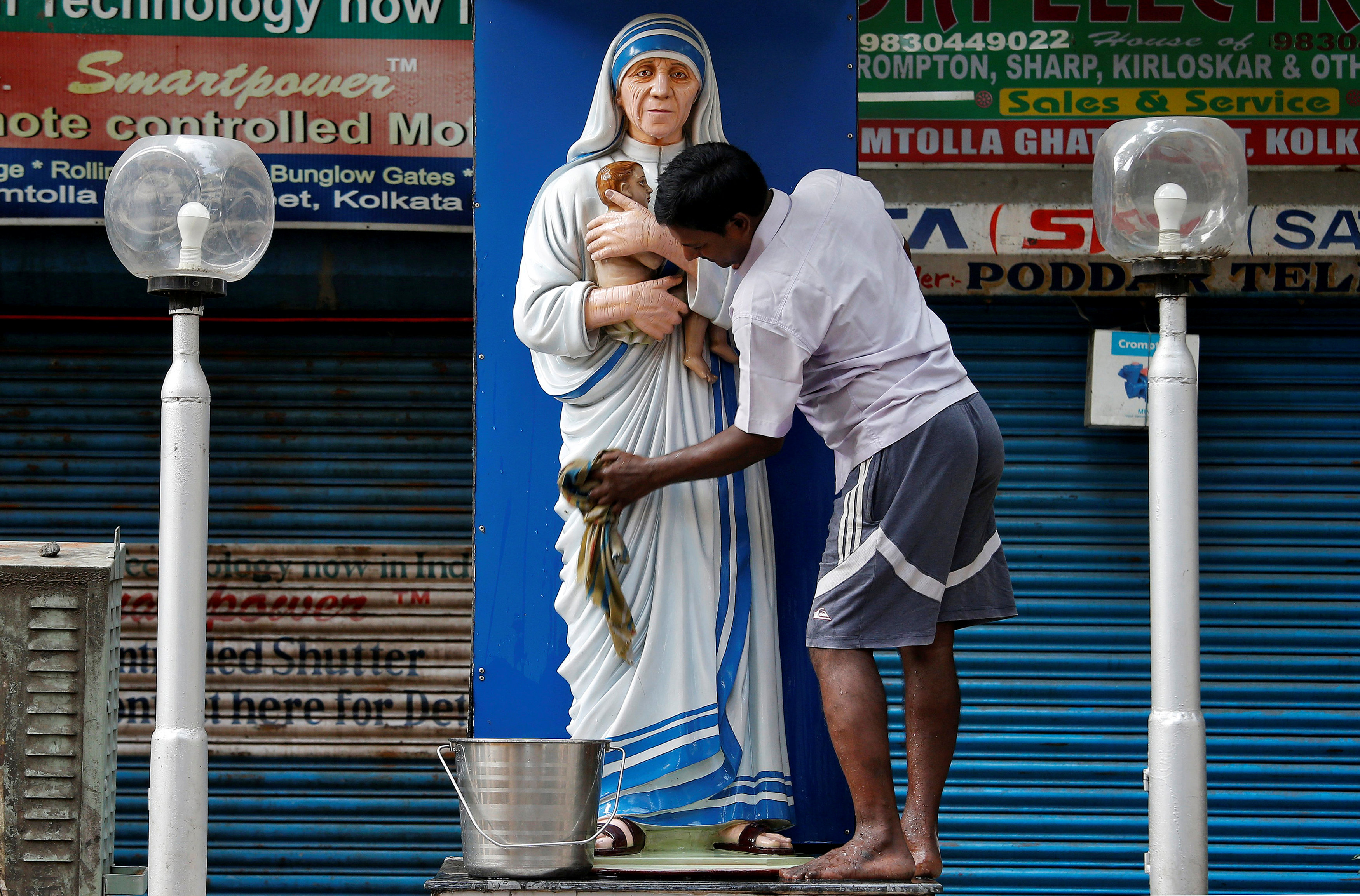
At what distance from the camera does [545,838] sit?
3.37 metres

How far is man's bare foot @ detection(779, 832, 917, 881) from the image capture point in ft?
10.9

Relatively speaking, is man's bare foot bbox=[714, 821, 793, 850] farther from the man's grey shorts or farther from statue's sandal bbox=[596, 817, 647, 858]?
the man's grey shorts

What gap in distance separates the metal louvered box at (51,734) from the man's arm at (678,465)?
157 centimetres

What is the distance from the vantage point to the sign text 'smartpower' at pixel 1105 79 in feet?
21.0

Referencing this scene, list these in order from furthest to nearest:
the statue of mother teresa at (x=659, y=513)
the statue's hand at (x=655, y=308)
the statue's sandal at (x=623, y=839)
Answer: the statue's hand at (x=655, y=308)
the statue of mother teresa at (x=659, y=513)
the statue's sandal at (x=623, y=839)

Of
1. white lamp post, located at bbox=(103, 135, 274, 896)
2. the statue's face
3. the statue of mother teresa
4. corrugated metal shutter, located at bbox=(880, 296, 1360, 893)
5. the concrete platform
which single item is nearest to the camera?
the concrete platform

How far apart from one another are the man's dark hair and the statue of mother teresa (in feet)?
1.49

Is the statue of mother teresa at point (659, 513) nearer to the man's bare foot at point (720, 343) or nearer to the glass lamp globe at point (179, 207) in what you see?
the man's bare foot at point (720, 343)

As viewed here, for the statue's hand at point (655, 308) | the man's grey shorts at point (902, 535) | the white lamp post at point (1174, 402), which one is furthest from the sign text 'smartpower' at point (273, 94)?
the white lamp post at point (1174, 402)

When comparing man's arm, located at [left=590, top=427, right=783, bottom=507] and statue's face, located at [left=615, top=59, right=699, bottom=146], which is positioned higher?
statue's face, located at [left=615, top=59, right=699, bottom=146]

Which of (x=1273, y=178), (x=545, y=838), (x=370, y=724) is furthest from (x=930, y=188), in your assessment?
(x=545, y=838)

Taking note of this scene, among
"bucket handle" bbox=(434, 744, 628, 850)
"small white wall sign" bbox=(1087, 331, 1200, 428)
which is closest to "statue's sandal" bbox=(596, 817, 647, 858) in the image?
"bucket handle" bbox=(434, 744, 628, 850)

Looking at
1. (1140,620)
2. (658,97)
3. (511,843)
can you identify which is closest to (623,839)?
(511,843)

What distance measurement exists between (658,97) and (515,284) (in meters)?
0.70
